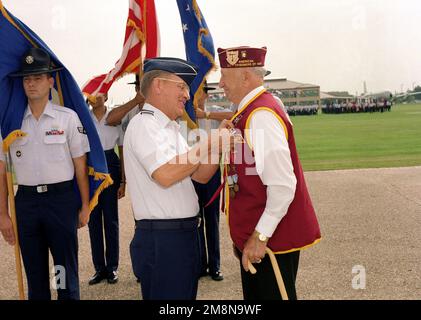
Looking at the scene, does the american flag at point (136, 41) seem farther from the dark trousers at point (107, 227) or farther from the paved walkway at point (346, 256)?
the paved walkway at point (346, 256)

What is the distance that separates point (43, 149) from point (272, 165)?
195 centimetres

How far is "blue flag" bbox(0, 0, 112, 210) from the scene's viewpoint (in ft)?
10.9

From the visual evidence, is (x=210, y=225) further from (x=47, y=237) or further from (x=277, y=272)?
(x=277, y=272)

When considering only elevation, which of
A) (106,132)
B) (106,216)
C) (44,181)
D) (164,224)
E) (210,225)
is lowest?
(210,225)

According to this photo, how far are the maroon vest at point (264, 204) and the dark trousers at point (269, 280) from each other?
95 mm

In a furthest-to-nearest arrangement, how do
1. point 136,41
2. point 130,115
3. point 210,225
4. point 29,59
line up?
point 130,115 < point 210,225 < point 136,41 < point 29,59

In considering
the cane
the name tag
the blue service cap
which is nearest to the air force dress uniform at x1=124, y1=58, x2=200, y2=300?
the blue service cap

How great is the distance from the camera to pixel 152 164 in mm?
2383

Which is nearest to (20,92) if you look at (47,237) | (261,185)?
(47,237)

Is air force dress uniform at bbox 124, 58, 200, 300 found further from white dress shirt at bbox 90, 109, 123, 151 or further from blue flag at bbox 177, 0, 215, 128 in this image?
white dress shirt at bbox 90, 109, 123, 151

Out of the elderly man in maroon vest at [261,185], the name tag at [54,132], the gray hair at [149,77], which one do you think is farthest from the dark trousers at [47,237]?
the elderly man in maroon vest at [261,185]

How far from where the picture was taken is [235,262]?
17.4 ft

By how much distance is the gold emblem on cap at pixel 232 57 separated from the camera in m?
2.68

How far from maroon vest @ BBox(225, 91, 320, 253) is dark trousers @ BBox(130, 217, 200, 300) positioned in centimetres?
35
